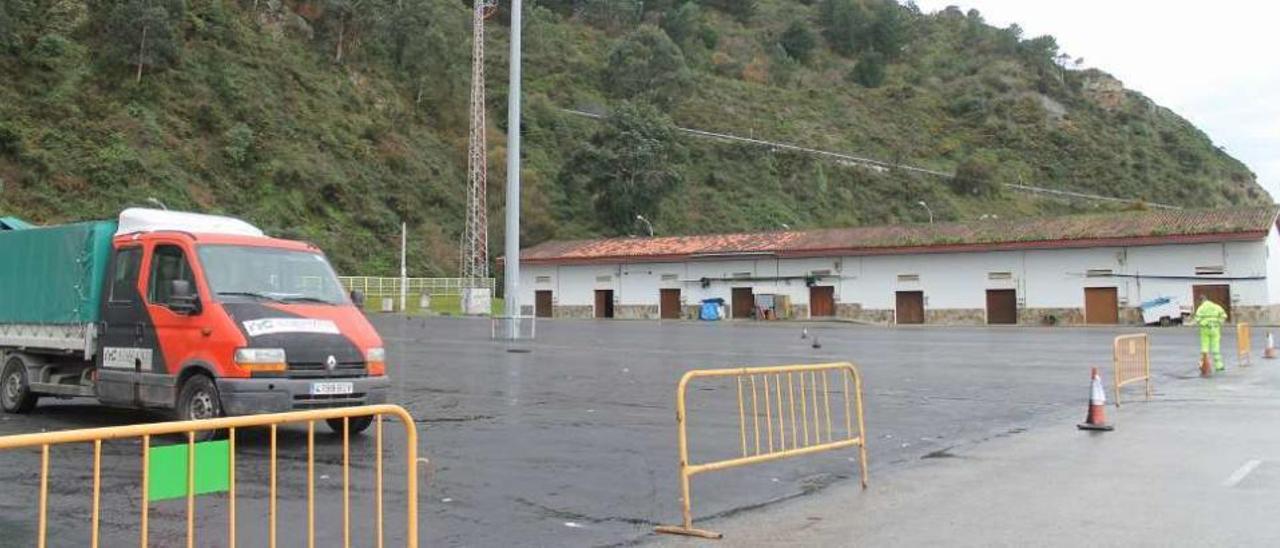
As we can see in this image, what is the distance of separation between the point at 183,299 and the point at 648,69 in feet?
302

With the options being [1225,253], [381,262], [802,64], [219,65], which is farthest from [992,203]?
[219,65]

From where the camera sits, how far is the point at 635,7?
12506 cm

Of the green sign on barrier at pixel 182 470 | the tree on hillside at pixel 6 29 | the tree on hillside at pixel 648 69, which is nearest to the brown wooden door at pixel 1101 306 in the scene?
the green sign on barrier at pixel 182 470

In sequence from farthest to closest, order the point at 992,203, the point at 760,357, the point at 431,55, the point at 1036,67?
the point at 1036,67 < the point at 992,203 < the point at 431,55 < the point at 760,357

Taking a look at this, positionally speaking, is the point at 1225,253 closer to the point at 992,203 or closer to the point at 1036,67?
the point at 992,203

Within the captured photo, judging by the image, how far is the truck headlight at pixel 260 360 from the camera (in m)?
8.97

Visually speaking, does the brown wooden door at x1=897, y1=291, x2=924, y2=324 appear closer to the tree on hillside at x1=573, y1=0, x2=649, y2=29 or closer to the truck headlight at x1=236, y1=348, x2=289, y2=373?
the truck headlight at x1=236, y1=348, x2=289, y2=373

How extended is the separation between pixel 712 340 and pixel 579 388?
16.7 metres

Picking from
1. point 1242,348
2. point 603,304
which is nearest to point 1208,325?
point 1242,348

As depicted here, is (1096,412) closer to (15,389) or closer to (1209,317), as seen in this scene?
(1209,317)

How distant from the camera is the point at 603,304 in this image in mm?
61969

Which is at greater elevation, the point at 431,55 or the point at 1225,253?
the point at 431,55

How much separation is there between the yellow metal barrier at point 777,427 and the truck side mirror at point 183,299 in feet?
15.6

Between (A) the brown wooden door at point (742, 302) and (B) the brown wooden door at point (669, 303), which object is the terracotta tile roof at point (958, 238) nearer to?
(B) the brown wooden door at point (669, 303)
